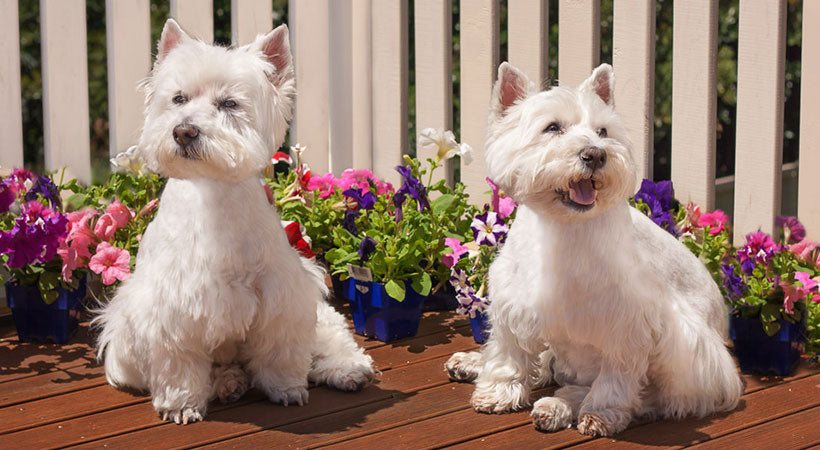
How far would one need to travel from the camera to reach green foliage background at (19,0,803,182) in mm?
7184

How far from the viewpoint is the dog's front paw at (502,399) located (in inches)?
140

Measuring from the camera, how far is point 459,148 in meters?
4.66

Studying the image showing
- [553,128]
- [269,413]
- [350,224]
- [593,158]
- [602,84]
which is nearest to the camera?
[593,158]

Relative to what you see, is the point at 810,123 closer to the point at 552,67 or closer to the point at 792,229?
the point at 792,229

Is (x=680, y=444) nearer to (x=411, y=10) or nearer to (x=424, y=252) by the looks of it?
(x=424, y=252)

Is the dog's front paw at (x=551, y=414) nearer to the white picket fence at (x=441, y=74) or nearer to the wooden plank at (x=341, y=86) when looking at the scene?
the white picket fence at (x=441, y=74)

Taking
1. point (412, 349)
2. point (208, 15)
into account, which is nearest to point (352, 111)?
point (208, 15)

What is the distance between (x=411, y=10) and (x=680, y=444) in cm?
528

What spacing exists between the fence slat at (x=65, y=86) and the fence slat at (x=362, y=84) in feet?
4.60

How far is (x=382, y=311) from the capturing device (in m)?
4.31

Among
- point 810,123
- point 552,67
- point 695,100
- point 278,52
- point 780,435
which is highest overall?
point 552,67

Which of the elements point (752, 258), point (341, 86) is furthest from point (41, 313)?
point (752, 258)

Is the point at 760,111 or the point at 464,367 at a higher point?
the point at 760,111

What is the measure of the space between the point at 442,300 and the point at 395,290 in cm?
63
